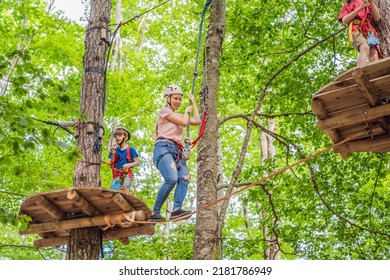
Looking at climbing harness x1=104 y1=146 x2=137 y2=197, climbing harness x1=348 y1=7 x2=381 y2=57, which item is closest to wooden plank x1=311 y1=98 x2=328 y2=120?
climbing harness x1=348 y1=7 x2=381 y2=57

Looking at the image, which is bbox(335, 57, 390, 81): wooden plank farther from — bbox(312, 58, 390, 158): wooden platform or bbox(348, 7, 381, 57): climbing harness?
bbox(348, 7, 381, 57): climbing harness

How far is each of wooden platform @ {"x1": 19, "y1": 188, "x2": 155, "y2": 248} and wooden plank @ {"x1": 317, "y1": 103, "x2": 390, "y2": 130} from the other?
6.53 feet

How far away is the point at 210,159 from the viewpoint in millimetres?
8414

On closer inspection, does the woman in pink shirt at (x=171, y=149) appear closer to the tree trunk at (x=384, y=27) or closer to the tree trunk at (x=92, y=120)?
the tree trunk at (x=92, y=120)

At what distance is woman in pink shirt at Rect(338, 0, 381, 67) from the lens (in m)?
5.74

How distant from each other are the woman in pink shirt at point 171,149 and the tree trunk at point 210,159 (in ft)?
4.61

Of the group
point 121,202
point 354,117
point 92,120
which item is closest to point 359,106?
point 354,117

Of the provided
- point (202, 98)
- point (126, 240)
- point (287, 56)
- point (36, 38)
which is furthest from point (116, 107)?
point (126, 240)

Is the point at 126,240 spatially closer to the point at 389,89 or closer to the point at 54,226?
the point at 54,226

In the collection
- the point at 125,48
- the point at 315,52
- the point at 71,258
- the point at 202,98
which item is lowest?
the point at 71,258

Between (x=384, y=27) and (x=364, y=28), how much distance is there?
0.85 ft

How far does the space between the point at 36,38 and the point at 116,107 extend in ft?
8.94

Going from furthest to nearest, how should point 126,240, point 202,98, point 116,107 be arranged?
point 116,107, point 202,98, point 126,240

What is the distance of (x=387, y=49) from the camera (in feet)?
19.1
